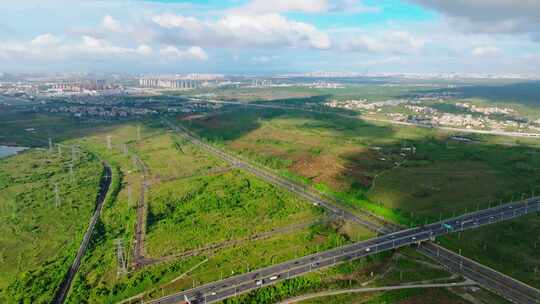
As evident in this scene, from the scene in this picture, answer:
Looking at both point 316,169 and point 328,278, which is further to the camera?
point 316,169

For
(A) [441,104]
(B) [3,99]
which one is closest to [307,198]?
(A) [441,104]

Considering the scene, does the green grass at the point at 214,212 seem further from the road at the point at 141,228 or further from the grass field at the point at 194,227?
the road at the point at 141,228

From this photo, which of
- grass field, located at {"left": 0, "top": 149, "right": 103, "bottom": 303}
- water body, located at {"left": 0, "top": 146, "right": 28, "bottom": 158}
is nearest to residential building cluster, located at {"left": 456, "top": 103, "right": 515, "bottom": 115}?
grass field, located at {"left": 0, "top": 149, "right": 103, "bottom": 303}

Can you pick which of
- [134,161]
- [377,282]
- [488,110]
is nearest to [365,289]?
[377,282]

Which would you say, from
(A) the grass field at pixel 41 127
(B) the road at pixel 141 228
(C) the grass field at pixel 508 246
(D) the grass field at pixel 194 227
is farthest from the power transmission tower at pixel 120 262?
(A) the grass field at pixel 41 127

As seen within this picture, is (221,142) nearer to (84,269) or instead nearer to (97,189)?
(97,189)

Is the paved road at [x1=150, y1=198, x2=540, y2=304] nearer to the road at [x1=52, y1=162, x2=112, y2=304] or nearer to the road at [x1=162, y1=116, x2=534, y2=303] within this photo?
the road at [x1=162, y1=116, x2=534, y2=303]
